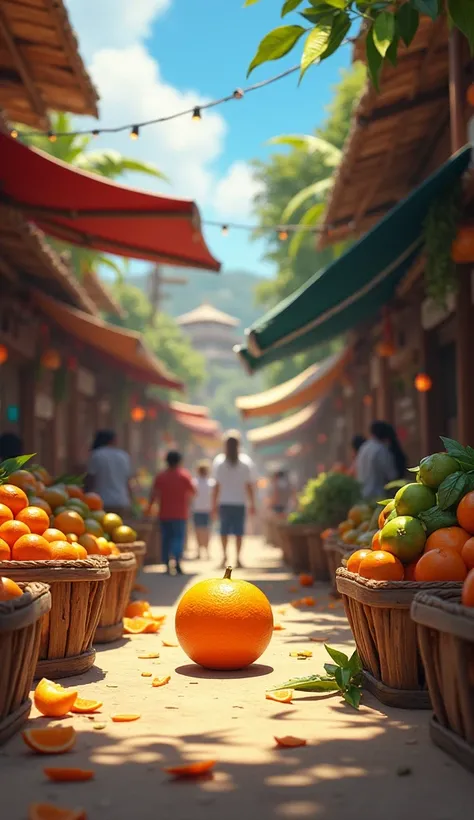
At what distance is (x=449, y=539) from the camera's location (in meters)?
3.95

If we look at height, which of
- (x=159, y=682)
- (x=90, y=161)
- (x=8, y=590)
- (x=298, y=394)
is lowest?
(x=159, y=682)

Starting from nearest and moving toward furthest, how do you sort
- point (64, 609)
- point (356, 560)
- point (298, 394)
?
point (356, 560) < point (64, 609) < point (298, 394)

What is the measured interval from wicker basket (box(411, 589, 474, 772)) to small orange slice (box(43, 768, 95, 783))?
47.6 inches

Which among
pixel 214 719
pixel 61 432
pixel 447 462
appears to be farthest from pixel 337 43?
pixel 61 432

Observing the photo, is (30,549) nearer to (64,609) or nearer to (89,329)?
(64,609)

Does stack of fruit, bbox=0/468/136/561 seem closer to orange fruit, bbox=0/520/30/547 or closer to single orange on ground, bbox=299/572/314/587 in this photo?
orange fruit, bbox=0/520/30/547

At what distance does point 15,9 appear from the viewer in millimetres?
6945

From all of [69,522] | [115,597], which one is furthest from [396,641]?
[115,597]

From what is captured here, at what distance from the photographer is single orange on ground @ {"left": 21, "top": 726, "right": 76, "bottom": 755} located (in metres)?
3.18

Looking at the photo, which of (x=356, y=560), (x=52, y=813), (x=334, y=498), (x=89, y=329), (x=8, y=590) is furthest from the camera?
(x=89, y=329)

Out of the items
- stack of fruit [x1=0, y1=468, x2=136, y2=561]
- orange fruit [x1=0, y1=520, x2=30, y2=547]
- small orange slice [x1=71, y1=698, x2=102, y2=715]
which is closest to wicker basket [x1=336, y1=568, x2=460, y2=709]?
small orange slice [x1=71, y1=698, x2=102, y2=715]

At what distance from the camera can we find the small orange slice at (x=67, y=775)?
2874mm

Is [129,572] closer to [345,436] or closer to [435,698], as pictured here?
[435,698]

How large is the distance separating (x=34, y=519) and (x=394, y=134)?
21.9 ft
